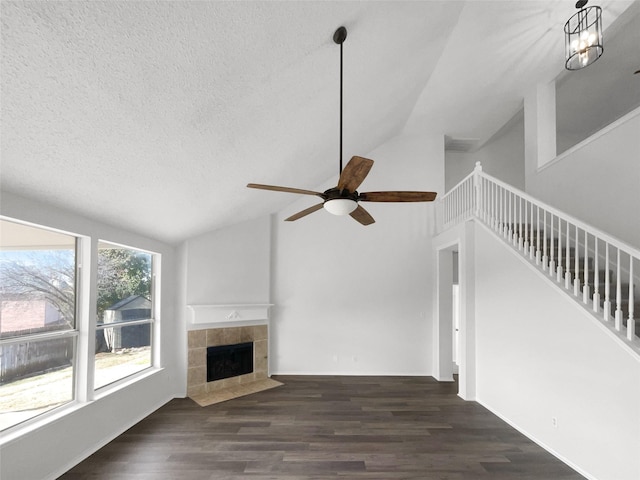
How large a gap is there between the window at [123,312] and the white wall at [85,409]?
17 centimetres

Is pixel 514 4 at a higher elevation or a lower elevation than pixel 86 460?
higher

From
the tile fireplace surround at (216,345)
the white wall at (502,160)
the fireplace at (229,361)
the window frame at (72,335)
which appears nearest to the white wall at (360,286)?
the tile fireplace surround at (216,345)

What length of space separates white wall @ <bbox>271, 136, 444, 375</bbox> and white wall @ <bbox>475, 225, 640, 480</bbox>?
1.45 metres

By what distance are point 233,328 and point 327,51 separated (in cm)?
416

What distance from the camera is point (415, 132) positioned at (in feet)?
19.8

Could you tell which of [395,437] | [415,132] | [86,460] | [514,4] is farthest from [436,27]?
[86,460]

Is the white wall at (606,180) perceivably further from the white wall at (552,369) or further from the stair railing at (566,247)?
the white wall at (552,369)

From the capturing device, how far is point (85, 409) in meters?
3.01

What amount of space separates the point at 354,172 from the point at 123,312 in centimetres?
336

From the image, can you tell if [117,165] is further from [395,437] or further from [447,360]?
[447,360]

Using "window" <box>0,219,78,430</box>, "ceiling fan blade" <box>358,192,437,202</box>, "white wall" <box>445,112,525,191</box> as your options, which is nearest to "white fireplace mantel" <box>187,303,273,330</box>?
"window" <box>0,219,78,430</box>

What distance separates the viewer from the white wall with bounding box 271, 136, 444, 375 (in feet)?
18.9

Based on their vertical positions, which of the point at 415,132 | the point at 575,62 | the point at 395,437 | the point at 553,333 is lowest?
the point at 395,437

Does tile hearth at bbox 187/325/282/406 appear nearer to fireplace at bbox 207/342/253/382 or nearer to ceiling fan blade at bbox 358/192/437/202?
fireplace at bbox 207/342/253/382
